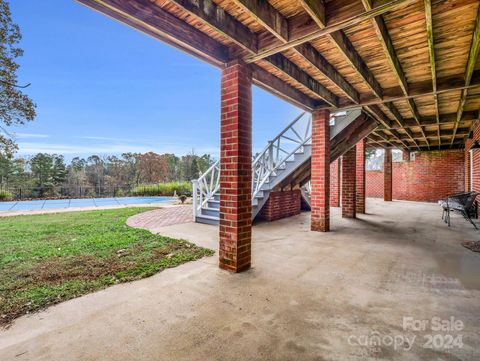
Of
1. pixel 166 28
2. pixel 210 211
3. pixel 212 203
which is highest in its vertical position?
pixel 166 28

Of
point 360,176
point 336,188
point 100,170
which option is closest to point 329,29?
point 360,176

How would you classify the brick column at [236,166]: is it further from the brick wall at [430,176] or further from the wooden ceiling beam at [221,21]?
the brick wall at [430,176]

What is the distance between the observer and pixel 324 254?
3678 mm

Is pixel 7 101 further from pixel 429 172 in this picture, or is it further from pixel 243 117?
pixel 429 172

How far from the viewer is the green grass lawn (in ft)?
7.58

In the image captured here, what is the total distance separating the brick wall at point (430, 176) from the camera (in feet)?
38.5

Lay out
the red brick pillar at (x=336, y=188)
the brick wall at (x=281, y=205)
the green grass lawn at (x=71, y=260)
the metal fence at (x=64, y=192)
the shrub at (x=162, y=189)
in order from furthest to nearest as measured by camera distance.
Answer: the shrub at (x=162, y=189) < the metal fence at (x=64, y=192) < the red brick pillar at (x=336, y=188) < the brick wall at (x=281, y=205) < the green grass lawn at (x=71, y=260)

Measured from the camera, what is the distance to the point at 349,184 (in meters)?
7.22

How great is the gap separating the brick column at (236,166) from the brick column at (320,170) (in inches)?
104

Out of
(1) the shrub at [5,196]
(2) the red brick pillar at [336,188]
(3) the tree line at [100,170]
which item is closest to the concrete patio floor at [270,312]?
(2) the red brick pillar at [336,188]

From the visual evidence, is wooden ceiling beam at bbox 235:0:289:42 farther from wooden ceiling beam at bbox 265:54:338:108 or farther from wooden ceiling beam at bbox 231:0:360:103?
wooden ceiling beam at bbox 265:54:338:108

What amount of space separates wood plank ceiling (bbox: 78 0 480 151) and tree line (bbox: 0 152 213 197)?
1658 centimetres

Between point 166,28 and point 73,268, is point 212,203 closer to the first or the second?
point 73,268

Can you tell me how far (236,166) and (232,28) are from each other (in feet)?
4.96
